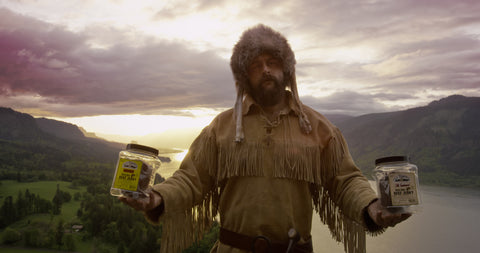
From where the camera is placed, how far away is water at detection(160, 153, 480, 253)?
46.8m

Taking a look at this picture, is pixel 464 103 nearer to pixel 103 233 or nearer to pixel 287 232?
pixel 103 233

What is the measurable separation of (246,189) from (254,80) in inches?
36.1

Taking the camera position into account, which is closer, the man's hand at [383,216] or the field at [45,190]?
the man's hand at [383,216]

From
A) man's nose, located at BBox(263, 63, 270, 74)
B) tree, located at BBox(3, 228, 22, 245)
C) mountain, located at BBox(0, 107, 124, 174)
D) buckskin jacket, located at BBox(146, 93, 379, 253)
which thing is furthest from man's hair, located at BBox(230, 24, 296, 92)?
mountain, located at BBox(0, 107, 124, 174)

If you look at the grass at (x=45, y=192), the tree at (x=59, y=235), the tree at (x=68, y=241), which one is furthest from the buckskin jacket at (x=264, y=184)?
the grass at (x=45, y=192)

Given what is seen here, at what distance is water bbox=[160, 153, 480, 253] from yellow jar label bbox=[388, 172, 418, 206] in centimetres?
4437

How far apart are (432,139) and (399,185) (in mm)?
144696

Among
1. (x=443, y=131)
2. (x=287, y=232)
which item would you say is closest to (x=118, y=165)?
(x=287, y=232)

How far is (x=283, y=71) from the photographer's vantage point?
9.72 feet

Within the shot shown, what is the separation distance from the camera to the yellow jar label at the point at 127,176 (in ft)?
6.73

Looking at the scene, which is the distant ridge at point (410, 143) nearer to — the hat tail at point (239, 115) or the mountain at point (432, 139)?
the mountain at point (432, 139)

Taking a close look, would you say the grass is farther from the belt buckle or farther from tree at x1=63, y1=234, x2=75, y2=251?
the belt buckle

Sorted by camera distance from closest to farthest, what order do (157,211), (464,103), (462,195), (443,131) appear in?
(157,211) → (462,195) → (443,131) → (464,103)

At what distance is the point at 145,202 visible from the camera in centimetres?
220
